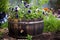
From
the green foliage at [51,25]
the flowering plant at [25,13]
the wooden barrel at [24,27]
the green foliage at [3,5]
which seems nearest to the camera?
the wooden barrel at [24,27]

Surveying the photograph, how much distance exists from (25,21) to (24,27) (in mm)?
125

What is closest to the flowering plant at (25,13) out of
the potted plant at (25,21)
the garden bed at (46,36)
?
the potted plant at (25,21)

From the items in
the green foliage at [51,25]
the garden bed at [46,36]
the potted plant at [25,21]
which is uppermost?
the potted plant at [25,21]

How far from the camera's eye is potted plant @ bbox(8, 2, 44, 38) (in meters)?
3.39

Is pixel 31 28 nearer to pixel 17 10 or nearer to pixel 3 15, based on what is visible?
pixel 17 10

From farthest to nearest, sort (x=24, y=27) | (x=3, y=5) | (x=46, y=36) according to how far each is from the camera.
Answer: (x=3, y=5) → (x=46, y=36) → (x=24, y=27)

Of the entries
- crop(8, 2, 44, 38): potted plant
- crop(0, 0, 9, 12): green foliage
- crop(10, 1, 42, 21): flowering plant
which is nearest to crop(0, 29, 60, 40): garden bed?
crop(8, 2, 44, 38): potted plant

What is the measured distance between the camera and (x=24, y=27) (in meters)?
3.37

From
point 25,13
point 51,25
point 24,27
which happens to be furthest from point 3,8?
point 24,27

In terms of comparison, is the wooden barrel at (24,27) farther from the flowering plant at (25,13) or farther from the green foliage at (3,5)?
the green foliage at (3,5)

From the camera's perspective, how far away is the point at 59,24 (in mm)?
4008

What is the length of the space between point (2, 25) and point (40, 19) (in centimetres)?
129

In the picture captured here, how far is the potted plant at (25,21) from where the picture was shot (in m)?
3.39

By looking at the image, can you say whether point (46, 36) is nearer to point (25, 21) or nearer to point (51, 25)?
point (51, 25)
